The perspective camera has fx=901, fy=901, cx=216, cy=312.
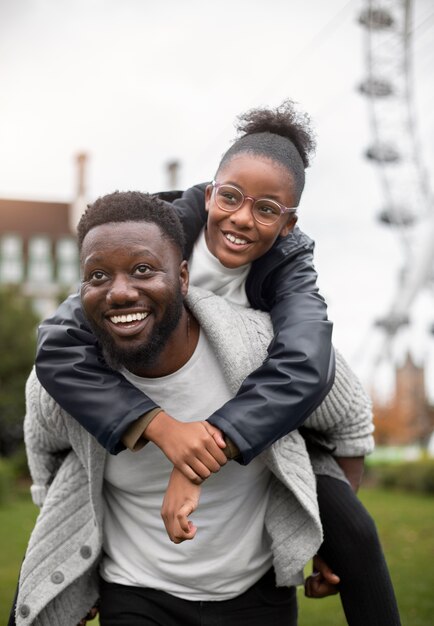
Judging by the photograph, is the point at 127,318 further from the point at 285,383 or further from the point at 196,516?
the point at 196,516

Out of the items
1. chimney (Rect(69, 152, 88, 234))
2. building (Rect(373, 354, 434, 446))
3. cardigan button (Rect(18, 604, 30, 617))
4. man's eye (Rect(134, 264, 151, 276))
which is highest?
man's eye (Rect(134, 264, 151, 276))

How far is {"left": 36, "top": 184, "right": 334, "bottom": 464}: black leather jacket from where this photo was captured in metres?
2.43

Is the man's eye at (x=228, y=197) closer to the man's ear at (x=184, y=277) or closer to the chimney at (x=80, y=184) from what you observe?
the man's ear at (x=184, y=277)

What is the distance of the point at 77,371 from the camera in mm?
2600

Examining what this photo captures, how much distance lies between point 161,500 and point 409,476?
1788 centimetres

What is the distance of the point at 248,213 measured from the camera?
2.84 m

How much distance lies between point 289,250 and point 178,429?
79cm

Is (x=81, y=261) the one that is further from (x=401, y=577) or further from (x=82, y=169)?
(x=82, y=169)

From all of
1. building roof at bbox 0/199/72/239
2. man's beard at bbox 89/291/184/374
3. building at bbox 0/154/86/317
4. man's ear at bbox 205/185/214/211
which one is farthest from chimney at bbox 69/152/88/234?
man's beard at bbox 89/291/184/374

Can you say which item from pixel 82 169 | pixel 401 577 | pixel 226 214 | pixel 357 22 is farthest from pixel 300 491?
pixel 82 169

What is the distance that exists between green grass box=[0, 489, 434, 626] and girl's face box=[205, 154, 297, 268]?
5130 mm

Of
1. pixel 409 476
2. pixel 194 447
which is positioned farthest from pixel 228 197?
pixel 409 476

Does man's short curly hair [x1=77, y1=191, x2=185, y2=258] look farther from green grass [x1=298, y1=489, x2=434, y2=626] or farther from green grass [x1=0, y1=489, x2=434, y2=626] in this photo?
green grass [x1=298, y1=489, x2=434, y2=626]

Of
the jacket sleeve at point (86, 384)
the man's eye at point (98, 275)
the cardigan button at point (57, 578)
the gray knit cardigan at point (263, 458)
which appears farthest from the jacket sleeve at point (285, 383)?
the cardigan button at point (57, 578)
